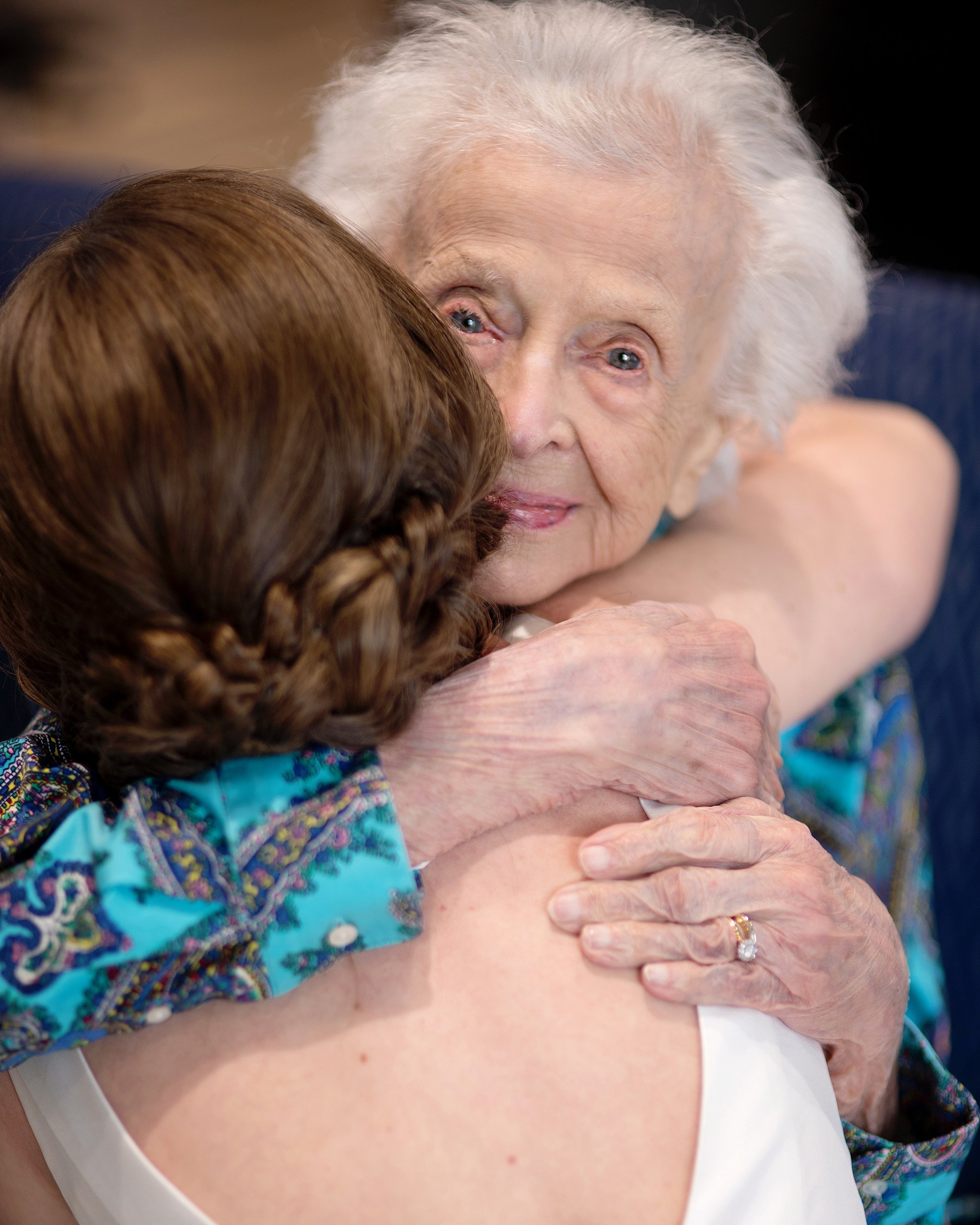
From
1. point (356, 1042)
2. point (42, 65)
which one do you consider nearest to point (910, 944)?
point (356, 1042)

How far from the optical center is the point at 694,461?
1556 mm

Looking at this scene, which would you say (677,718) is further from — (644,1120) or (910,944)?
(910,944)

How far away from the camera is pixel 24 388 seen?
74 centimetres

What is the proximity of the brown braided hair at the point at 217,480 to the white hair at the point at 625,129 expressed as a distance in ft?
1.92

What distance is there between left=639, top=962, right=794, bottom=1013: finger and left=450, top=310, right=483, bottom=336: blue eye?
79 centimetres

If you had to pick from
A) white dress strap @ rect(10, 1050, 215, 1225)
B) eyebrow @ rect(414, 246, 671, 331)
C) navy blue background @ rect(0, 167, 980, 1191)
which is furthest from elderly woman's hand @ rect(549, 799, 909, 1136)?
navy blue background @ rect(0, 167, 980, 1191)

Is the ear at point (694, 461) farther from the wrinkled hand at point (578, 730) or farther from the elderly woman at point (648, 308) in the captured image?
the wrinkled hand at point (578, 730)

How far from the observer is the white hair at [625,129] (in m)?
1.30

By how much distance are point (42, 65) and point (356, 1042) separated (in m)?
5.00

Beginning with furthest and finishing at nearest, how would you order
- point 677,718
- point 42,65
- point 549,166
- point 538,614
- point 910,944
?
point 42,65, point 910,944, point 538,614, point 549,166, point 677,718

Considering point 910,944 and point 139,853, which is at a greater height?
point 139,853

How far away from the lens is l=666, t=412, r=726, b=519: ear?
60.4 inches

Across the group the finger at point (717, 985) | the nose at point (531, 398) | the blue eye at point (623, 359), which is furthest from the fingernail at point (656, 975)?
the blue eye at point (623, 359)

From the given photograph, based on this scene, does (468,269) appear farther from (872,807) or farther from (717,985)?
(872,807)
